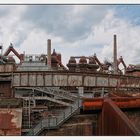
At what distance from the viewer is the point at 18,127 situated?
17.2m

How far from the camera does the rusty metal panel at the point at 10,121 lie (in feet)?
54.3

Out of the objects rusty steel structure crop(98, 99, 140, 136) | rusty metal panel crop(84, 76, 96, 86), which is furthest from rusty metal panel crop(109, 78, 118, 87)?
rusty steel structure crop(98, 99, 140, 136)

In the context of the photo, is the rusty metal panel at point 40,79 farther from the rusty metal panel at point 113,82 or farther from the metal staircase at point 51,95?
the metal staircase at point 51,95

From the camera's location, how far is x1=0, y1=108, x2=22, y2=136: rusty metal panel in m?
16.6

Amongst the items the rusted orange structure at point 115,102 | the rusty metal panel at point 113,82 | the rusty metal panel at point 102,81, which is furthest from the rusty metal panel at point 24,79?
the rusty metal panel at point 113,82

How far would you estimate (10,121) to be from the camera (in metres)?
17.0

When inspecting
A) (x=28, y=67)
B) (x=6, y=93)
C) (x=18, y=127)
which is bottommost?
(x=18, y=127)

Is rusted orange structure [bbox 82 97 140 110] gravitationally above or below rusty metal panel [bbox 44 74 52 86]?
below

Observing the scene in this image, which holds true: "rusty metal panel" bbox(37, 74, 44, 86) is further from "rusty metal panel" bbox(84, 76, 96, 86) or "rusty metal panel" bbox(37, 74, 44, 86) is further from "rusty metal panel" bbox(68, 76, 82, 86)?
"rusty metal panel" bbox(84, 76, 96, 86)

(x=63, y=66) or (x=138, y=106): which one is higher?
(x=63, y=66)

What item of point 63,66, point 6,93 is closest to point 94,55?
point 63,66

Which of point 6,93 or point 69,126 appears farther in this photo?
point 6,93

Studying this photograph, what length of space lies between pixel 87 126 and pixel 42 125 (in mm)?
2413

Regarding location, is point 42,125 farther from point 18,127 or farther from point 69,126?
point 18,127
